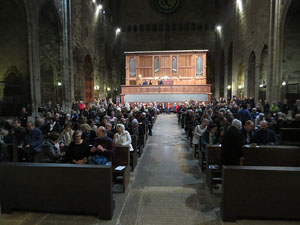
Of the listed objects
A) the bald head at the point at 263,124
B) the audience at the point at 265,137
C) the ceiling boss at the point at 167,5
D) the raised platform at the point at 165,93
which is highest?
the ceiling boss at the point at 167,5

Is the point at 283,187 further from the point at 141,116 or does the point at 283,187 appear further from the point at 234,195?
the point at 141,116

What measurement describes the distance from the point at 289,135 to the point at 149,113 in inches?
260

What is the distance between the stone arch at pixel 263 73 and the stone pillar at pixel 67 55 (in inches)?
526

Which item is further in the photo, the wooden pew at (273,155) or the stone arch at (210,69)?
the stone arch at (210,69)

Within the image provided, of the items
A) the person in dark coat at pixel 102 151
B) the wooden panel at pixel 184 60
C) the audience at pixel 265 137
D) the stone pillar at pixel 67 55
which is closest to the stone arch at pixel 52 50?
the stone pillar at pixel 67 55

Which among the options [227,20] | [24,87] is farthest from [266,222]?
[227,20]

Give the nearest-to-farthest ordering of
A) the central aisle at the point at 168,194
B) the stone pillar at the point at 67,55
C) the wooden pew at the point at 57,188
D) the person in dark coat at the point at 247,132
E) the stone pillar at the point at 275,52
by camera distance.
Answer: the wooden pew at the point at 57,188, the central aisle at the point at 168,194, the person in dark coat at the point at 247,132, the stone pillar at the point at 275,52, the stone pillar at the point at 67,55

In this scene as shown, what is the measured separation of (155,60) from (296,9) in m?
14.1

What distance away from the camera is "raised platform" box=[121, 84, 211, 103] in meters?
19.6

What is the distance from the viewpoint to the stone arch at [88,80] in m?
21.5

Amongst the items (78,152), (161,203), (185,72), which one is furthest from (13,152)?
(185,72)

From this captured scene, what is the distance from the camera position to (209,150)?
15.7ft

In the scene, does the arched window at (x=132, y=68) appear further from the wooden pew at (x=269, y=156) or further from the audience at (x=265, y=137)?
the wooden pew at (x=269, y=156)

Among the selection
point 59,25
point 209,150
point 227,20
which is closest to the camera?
point 209,150
